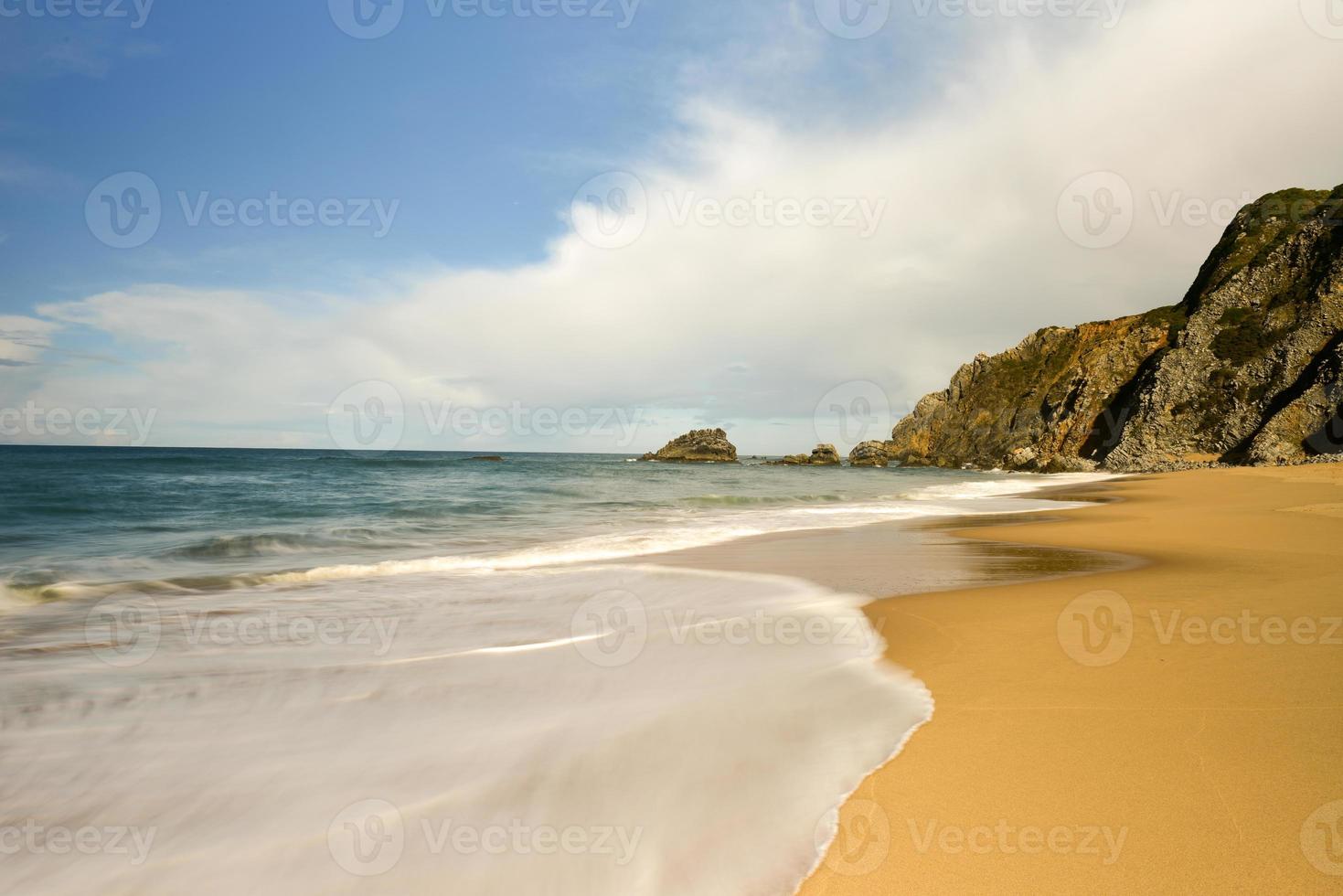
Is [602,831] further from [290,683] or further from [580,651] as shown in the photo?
[290,683]

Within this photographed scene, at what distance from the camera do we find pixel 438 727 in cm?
394

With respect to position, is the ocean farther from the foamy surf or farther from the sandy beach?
the sandy beach

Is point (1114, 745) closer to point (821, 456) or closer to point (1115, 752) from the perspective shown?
point (1115, 752)

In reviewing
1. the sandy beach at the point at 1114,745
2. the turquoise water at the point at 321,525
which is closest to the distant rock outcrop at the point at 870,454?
the turquoise water at the point at 321,525

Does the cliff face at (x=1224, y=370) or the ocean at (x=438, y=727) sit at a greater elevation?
the cliff face at (x=1224, y=370)

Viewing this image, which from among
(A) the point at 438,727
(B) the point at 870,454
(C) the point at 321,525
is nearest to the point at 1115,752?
(A) the point at 438,727

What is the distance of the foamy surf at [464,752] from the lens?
2.57 metres

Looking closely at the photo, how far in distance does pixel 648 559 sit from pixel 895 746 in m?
7.78

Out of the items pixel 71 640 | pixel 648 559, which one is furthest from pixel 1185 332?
pixel 71 640

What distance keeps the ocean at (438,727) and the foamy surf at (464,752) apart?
0.02 metres

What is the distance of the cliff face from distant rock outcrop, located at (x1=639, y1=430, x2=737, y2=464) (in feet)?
144

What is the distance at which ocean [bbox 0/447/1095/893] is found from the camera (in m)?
2.62

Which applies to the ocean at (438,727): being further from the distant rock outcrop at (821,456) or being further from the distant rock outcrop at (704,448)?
the distant rock outcrop at (704,448)

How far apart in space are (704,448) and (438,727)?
337 feet
